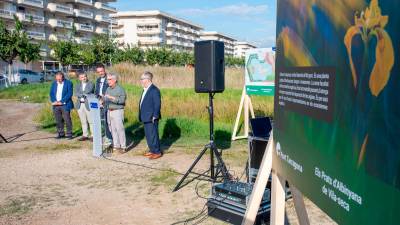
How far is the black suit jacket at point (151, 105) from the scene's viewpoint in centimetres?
773

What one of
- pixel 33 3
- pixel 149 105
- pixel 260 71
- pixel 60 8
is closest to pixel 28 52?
pixel 33 3

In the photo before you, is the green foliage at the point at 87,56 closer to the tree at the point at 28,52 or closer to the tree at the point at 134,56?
the tree at the point at 28,52

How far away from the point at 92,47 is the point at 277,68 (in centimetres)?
4329

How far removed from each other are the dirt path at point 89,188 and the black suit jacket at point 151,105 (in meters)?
0.91

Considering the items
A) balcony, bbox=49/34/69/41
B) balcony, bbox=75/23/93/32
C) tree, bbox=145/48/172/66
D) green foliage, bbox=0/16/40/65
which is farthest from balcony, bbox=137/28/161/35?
green foliage, bbox=0/16/40/65

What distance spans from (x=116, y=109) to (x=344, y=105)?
6.99 meters

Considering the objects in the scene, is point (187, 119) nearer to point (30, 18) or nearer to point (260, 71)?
point (260, 71)

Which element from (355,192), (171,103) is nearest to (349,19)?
(355,192)

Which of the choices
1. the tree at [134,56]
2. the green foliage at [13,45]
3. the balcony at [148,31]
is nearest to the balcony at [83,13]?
the tree at [134,56]

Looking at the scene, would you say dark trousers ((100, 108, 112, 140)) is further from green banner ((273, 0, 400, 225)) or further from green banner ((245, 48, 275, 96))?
green banner ((273, 0, 400, 225))

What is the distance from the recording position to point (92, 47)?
1727 inches

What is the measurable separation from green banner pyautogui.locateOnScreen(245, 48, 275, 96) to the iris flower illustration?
7.57 metres

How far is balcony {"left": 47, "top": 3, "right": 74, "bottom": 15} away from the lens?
59500 millimetres

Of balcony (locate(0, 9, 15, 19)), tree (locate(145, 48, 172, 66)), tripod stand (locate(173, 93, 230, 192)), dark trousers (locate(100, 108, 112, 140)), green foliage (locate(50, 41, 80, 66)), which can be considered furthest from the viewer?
tree (locate(145, 48, 172, 66))
